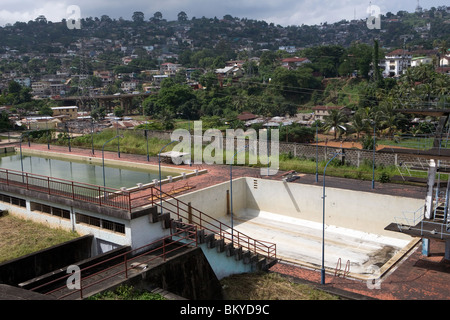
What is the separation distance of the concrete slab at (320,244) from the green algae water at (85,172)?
8.46 meters

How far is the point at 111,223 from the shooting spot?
57.1 ft

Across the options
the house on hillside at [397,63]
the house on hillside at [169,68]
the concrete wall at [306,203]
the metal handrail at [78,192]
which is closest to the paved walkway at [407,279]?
the concrete wall at [306,203]

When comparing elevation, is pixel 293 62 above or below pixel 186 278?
above

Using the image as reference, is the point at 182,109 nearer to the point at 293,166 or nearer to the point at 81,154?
the point at 81,154

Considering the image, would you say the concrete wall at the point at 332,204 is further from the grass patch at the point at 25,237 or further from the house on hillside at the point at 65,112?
the house on hillside at the point at 65,112

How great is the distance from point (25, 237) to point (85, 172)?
17.3m

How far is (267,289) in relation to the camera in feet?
52.2

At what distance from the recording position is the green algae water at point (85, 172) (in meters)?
31.4

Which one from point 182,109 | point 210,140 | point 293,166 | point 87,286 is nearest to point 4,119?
point 182,109

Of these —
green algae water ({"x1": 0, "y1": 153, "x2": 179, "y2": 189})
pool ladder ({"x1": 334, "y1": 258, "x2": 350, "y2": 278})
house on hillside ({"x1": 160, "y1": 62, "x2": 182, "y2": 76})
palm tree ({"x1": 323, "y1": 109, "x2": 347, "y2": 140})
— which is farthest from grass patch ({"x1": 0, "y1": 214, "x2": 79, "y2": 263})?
house on hillside ({"x1": 160, "y1": 62, "x2": 182, "y2": 76})

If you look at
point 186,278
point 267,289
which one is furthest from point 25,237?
point 267,289

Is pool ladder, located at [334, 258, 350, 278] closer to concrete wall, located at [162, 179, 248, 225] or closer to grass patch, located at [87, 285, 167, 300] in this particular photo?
grass patch, located at [87, 285, 167, 300]

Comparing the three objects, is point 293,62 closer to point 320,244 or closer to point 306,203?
point 306,203

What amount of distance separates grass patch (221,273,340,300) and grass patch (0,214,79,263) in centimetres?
680
